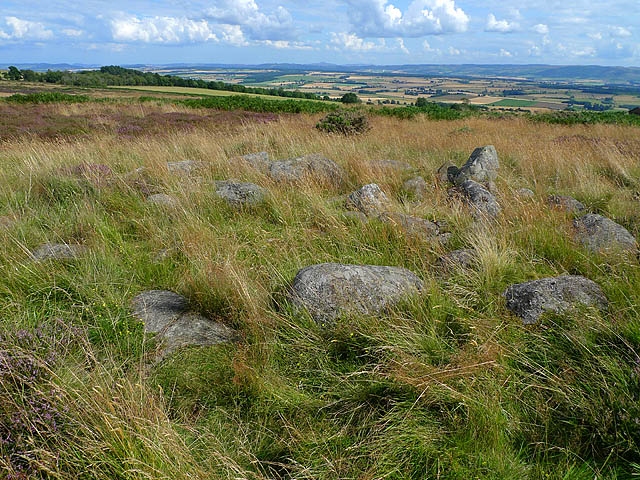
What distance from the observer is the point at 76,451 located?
1944mm

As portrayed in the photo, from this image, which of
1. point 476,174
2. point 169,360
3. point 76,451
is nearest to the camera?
point 76,451

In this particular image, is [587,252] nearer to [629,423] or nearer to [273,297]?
[629,423]

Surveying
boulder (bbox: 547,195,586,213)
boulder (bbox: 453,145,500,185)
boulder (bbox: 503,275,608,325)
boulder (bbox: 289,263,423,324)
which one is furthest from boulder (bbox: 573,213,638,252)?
boulder (bbox: 453,145,500,185)

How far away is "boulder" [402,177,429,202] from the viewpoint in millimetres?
6547

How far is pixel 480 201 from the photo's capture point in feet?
18.8

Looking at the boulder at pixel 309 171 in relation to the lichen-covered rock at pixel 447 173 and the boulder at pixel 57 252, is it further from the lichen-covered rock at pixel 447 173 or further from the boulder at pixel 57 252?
the boulder at pixel 57 252

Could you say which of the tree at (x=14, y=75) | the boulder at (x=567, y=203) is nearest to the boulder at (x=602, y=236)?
the boulder at (x=567, y=203)

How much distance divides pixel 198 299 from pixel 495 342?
7.68 feet

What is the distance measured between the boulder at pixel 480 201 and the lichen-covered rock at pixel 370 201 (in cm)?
114

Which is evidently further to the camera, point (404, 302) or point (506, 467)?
point (404, 302)

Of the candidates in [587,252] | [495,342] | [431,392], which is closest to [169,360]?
[431,392]

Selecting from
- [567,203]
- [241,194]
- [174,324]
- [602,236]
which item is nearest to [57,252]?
[174,324]

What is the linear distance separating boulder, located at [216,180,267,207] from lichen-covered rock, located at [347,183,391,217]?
135 cm

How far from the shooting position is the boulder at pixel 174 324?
3.06m
